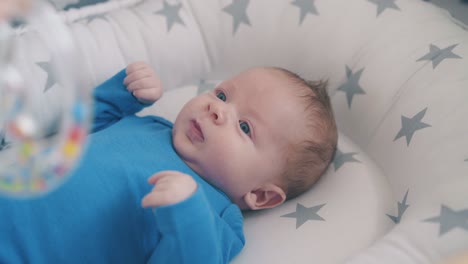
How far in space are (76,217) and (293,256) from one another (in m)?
0.32

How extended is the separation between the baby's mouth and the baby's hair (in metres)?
0.14

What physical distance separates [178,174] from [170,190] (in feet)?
0.10

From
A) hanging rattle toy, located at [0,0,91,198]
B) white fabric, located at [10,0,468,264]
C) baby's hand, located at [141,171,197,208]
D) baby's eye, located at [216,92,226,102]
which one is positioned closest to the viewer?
hanging rattle toy, located at [0,0,91,198]

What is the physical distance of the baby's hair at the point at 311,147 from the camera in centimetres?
84

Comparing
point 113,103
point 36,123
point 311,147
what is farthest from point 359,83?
point 36,123

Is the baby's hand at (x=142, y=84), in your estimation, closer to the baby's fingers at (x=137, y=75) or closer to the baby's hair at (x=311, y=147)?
the baby's fingers at (x=137, y=75)

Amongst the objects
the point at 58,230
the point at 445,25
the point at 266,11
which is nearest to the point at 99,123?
the point at 58,230

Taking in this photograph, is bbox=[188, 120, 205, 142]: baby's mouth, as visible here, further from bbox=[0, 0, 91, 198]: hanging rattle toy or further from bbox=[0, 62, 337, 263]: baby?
bbox=[0, 0, 91, 198]: hanging rattle toy

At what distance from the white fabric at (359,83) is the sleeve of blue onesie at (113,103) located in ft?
0.22

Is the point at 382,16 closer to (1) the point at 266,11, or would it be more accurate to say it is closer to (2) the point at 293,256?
(1) the point at 266,11

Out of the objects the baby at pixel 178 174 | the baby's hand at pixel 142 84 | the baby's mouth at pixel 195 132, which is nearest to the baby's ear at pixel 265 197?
the baby at pixel 178 174

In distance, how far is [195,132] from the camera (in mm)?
834

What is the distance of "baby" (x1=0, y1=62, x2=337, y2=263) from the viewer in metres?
0.68

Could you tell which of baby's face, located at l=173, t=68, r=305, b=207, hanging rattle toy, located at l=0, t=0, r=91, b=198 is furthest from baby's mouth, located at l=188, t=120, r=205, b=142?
hanging rattle toy, located at l=0, t=0, r=91, b=198
